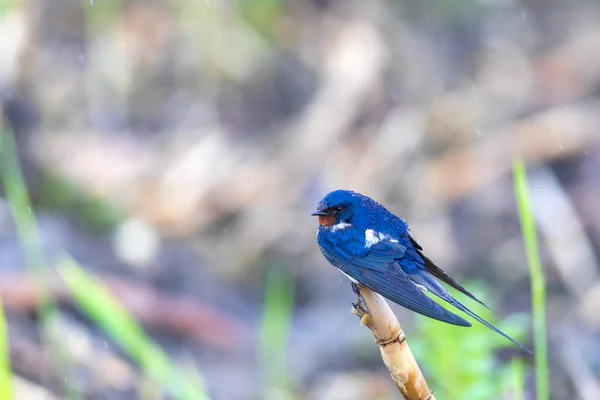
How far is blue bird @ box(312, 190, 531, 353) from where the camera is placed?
4.87ft

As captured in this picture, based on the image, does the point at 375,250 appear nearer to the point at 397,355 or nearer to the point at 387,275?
the point at 387,275

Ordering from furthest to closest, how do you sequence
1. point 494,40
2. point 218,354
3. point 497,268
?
point 494,40
point 497,268
point 218,354

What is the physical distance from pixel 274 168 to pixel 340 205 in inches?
142

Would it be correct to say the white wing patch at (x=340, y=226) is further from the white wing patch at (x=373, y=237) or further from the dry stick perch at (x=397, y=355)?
the dry stick perch at (x=397, y=355)

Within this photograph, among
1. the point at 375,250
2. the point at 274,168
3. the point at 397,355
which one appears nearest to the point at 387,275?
the point at 375,250

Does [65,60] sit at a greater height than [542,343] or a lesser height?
greater

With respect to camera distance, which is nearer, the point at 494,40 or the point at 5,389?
the point at 5,389

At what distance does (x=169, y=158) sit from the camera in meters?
5.39

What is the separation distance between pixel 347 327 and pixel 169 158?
178 cm

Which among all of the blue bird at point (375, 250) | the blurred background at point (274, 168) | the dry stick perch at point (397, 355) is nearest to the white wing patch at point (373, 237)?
the blue bird at point (375, 250)

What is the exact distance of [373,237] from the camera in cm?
168

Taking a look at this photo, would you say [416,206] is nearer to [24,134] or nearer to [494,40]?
[494,40]

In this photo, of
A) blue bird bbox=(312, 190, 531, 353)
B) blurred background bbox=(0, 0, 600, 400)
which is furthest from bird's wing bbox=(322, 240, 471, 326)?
blurred background bbox=(0, 0, 600, 400)

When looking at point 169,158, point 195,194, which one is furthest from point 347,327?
point 169,158
